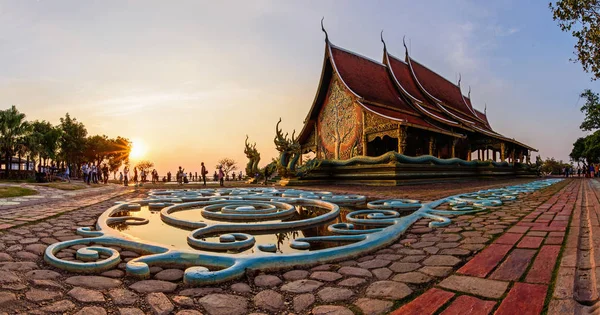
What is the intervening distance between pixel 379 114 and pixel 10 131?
30856 millimetres

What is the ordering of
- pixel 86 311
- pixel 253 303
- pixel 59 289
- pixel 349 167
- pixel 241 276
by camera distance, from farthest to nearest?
pixel 349 167 → pixel 241 276 → pixel 59 289 → pixel 253 303 → pixel 86 311

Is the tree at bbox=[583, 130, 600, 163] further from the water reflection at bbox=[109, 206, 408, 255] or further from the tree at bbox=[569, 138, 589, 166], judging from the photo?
the water reflection at bbox=[109, 206, 408, 255]

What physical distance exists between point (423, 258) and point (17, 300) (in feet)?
7.49

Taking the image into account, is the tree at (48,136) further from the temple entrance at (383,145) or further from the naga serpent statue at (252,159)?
the temple entrance at (383,145)

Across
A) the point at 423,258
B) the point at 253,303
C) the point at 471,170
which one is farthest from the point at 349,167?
the point at 253,303

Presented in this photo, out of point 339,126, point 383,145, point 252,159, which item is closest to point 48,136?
point 252,159

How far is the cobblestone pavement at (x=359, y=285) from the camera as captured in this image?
1.45 metres

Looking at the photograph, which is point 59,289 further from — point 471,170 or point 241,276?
point 471,170

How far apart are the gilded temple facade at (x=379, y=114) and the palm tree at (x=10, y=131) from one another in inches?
1004

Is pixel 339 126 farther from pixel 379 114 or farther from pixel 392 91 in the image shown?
pixel 392 91

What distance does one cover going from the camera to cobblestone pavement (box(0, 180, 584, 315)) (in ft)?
4.74

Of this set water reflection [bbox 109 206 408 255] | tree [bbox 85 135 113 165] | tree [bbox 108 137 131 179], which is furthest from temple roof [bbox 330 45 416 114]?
tree [bbox 108 137 131 179]

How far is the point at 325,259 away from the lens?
219 cm

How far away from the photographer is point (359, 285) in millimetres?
1771
